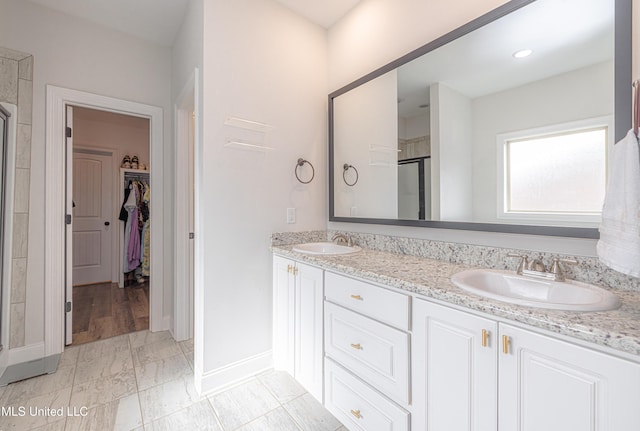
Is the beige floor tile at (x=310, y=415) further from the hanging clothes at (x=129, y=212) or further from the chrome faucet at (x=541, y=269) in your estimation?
the hanging clothes at (x=129, y=212)

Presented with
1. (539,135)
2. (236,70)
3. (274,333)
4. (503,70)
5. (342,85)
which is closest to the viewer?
(539,135)

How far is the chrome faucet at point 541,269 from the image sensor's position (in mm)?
1069

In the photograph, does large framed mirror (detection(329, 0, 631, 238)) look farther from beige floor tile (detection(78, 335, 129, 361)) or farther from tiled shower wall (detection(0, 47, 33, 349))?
tiled shower wall (detection(0, 47, 33, 349))

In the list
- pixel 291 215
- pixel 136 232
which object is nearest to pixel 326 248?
pixel 291 215

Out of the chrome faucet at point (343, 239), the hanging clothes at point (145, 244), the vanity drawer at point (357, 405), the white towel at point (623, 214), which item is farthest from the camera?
the hanging clothes at point (145, 244)

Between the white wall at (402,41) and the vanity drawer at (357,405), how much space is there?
879 mm

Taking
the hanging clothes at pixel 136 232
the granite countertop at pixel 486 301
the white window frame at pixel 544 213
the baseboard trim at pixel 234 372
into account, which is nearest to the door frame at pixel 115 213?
the hanging clothes at pixel 136 232

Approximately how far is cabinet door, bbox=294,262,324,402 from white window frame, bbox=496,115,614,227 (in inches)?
38.5

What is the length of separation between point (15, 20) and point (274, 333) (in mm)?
2952

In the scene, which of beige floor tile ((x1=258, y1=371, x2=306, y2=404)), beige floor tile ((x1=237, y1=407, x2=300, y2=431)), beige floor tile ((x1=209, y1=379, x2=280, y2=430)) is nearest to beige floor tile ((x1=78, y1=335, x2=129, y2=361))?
beige floor tile ((x1=209, y1=379, x2=280, y2=430))

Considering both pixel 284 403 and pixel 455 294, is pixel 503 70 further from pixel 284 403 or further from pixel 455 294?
pixel 284 403

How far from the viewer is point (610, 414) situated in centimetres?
66

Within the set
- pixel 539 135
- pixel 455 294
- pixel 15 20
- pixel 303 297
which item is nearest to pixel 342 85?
pixel 539 135

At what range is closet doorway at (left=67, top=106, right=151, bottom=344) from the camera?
404 centimetres
